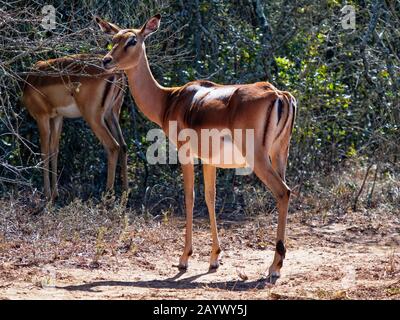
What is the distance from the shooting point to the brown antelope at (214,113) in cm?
700

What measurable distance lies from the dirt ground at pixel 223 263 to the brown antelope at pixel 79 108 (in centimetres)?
149

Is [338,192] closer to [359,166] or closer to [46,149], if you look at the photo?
[359,166]

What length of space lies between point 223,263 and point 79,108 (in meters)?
3.35

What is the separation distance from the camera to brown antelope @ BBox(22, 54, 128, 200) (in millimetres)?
10141

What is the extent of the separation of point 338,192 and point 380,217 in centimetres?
73

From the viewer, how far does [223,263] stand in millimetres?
7680

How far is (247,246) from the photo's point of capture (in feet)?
27.3

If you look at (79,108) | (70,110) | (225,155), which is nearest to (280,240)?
(225,155)

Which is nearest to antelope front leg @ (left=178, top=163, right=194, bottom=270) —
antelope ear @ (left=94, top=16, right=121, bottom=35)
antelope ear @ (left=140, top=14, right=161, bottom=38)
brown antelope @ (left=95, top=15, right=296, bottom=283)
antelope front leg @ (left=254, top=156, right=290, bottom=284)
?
brown antelope @ (left=95, top=15, right=296, bottom=283)

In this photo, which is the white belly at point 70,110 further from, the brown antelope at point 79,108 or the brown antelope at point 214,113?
the brown antelope at point 214,113

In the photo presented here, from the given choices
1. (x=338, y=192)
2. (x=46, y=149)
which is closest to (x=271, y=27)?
(x=338, y=192)

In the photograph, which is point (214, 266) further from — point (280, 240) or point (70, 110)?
point (70, 110)

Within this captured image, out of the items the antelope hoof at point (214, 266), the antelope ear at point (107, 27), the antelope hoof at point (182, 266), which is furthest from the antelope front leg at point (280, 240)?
the antelope ear at point (107, 27)

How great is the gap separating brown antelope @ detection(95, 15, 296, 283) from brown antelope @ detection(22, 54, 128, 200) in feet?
6.36
